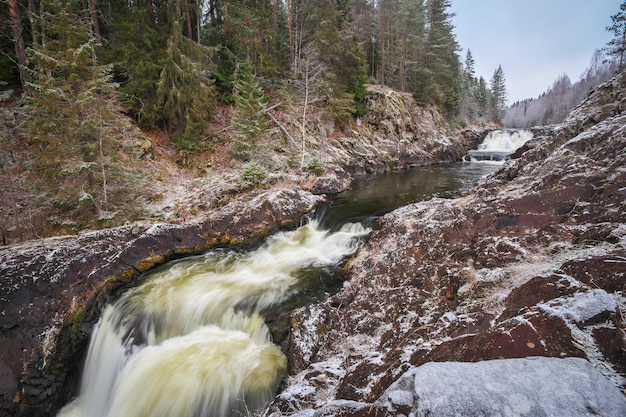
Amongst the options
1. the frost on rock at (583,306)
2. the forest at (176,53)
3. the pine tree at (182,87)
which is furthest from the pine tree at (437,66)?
the frost on rock at (583,306)

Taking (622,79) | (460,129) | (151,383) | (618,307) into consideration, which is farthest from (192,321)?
(460,129)

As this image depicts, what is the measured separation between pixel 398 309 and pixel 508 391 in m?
2.76

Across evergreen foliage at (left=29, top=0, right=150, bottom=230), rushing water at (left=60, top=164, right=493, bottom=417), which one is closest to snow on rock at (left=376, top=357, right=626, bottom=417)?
rushing water at (left=60, top=164, right=493, bottom=417)

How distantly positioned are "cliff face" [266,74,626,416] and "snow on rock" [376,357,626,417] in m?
0.01

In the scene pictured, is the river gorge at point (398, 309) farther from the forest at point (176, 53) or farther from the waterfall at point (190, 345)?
the forest at point (176, 53)

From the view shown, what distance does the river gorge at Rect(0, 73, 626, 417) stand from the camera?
196 cm

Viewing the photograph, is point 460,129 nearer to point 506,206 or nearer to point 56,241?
point 506,206

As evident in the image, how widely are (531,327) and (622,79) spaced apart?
806cm

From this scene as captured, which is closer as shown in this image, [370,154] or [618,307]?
[618,307]

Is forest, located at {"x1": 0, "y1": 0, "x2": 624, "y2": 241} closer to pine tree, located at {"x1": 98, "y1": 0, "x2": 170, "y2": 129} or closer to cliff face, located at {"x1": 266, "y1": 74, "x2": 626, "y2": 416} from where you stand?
pine tree, located at {"x1": 98, "y1": 0, "x2": 170, "y2": 129}

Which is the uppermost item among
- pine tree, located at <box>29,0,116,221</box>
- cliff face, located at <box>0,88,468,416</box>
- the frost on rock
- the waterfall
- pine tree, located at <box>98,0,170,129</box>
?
pine tree, located at <box>98,0,170,129</box>

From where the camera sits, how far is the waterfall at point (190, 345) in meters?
4.63

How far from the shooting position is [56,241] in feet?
21.7

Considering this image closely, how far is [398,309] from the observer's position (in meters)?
4.39
